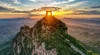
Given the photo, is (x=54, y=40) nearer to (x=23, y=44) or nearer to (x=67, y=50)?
(x=67, y=50)

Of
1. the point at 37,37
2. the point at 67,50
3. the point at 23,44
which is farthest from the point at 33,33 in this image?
the point at 67,50

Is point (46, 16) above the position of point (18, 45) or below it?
above

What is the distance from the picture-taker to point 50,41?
140 meters

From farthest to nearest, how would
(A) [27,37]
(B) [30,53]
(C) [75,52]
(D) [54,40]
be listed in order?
(A) [27,37] < (B) [30,53] < (D) [54,40] < (C) [75,52]

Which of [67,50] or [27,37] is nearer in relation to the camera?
[67,50]

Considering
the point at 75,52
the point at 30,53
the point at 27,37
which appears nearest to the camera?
the point at 75,52

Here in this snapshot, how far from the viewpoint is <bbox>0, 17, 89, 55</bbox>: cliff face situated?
Result: 446ft

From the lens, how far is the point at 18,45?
174375mm

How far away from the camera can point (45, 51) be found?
137375 mm

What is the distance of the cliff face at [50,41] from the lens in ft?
446

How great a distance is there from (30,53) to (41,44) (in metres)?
14.9

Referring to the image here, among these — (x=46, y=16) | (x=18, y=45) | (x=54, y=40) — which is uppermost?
(x=46, y=16)

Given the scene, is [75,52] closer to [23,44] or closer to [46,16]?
[46,16]

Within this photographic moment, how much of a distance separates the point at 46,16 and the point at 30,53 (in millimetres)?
24641
